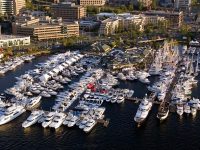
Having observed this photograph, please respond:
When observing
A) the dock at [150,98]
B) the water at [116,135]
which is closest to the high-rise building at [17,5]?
the dock at [150,98]

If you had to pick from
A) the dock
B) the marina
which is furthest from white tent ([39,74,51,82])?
the dock

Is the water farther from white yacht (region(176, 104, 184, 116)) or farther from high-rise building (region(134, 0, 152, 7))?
high-rise building (region(134, 0, 152, 7))

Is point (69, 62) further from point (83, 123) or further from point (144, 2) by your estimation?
point (144, 2)

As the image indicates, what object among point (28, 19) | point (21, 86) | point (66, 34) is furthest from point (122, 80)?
point (28, 19)

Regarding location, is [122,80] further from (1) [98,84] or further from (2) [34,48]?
(2) [34,48]

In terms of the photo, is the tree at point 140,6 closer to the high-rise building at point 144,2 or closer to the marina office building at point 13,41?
the high-rise building at point 144,2

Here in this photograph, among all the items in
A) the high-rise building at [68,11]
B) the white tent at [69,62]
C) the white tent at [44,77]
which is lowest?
the white tent at [44,77]
